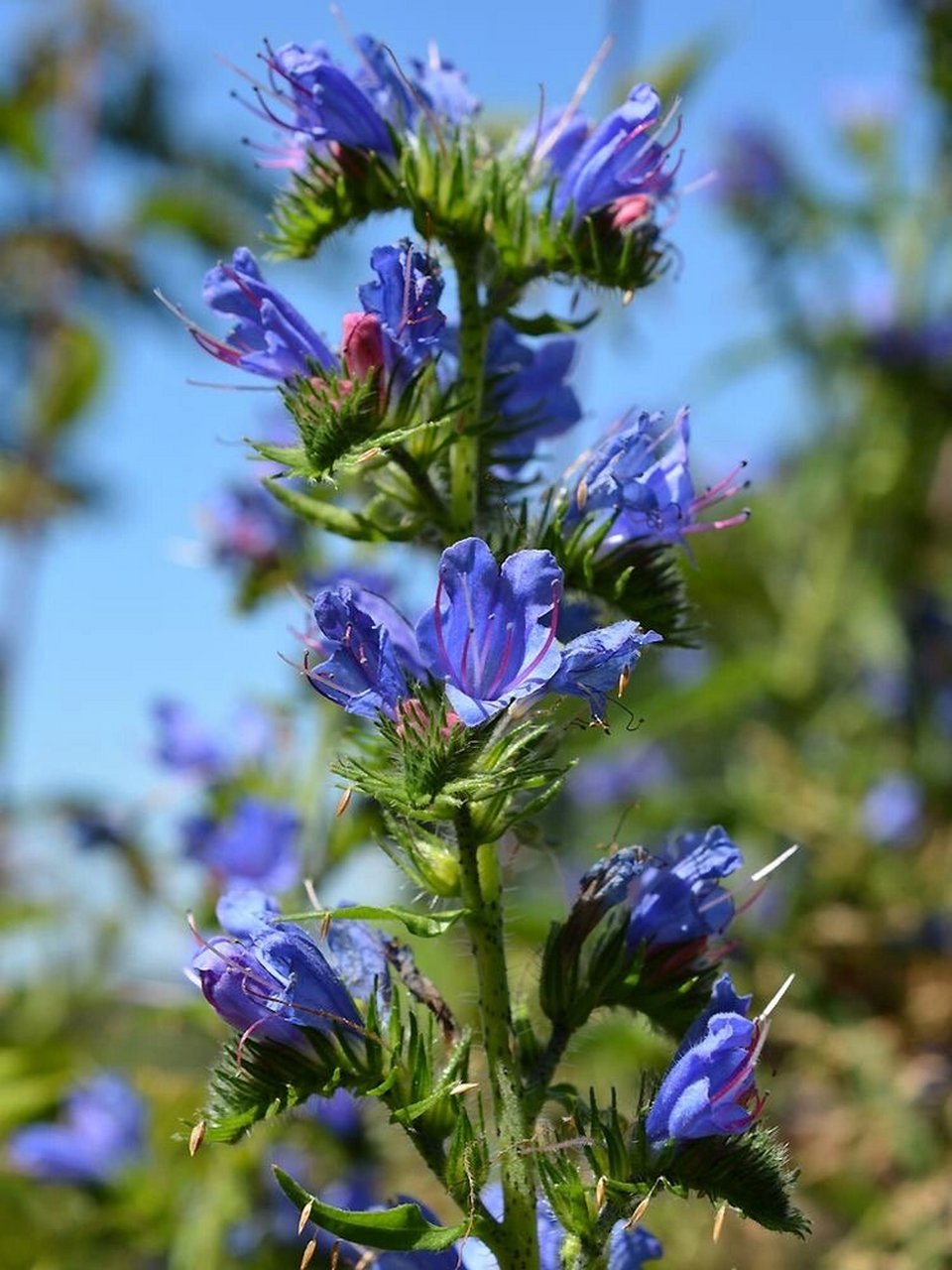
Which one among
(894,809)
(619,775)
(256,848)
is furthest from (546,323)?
(619,775)

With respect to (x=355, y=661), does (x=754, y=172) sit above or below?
above

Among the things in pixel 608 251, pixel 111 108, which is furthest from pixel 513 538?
pixel 111 108

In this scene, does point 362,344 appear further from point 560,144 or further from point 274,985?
point 274,985

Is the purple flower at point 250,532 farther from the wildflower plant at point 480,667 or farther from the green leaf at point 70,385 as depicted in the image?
the green leaf at point 70,385

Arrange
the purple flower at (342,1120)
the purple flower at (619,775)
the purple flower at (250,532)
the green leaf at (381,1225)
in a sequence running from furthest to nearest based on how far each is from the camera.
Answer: the purple flower at (619,775)
the purple flower at (250,532)
the purple flower at (342,1120)
the green leaf at (381,1225)

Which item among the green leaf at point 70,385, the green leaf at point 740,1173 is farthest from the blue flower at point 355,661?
the green leaf at point 70,385
